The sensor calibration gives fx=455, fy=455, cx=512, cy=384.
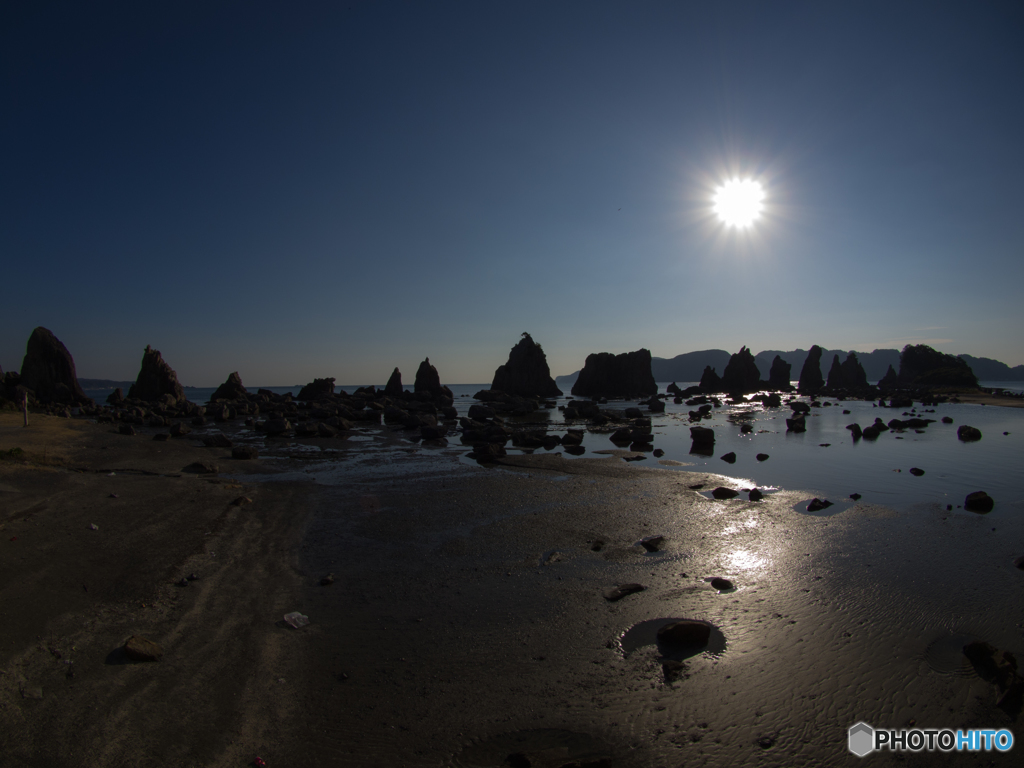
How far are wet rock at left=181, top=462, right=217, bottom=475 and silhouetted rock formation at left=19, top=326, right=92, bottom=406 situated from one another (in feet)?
202

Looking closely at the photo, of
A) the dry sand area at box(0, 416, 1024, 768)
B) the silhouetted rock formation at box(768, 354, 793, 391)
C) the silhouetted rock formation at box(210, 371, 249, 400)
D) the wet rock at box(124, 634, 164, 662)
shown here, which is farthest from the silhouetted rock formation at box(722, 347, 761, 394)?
the wet rock at box(124, 634, 164, 662)

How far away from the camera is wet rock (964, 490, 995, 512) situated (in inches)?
570

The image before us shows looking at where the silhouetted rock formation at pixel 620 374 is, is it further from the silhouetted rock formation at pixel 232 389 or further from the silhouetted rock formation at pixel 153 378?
the silhouetted rock formation at pixel 153 378

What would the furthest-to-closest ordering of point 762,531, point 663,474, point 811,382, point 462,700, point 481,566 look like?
point 811,382 < point 663,474 < point 762,531 < point 481,566 < point 462,700

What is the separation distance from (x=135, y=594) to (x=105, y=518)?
469 centimetres

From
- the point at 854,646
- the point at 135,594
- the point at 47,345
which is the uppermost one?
the point at 47,345

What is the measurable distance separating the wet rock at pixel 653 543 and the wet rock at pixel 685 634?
13.3ft

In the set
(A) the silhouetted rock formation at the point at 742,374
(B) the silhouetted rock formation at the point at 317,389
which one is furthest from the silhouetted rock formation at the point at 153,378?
(A) the silhouetted rock formation at the point at 742,374

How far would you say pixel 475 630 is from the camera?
7.67 meters

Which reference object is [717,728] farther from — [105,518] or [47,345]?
[47,345]

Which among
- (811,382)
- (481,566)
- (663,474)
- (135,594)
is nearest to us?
(135,594)

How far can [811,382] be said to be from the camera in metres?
129

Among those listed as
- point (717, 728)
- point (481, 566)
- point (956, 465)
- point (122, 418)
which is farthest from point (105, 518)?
point (122, 418)

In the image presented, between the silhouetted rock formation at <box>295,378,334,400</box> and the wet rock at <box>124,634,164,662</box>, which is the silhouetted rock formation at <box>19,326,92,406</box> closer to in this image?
the silhouetted rock formation at <box>295,378,334,400</box>
